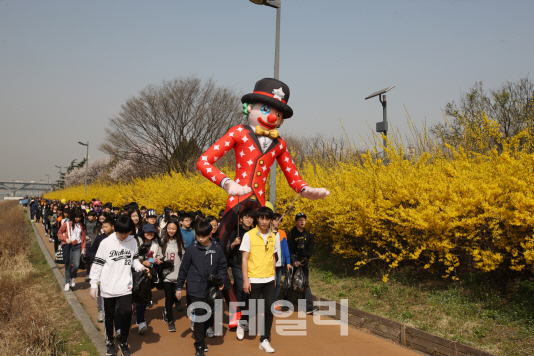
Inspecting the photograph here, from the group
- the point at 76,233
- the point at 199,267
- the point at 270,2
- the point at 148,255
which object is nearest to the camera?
the point at 199,267

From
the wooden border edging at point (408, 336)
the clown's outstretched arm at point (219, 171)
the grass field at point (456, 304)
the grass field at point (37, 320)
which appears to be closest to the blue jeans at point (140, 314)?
the grass field at point (37, 320)

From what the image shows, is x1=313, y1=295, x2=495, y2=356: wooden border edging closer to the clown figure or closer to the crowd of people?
the crowd of people

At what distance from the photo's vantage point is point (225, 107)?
2441cm

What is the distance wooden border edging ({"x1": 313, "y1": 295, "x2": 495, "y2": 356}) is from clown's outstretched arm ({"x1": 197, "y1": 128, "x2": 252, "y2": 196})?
2474 mm

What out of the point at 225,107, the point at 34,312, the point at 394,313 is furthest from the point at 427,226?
the point at 225,107

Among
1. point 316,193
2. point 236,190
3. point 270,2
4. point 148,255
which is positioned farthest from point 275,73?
point 148,255

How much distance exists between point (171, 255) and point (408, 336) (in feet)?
11.0

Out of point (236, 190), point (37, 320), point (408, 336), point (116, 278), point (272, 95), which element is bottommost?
point (408, 336)

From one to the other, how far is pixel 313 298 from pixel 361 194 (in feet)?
6.58

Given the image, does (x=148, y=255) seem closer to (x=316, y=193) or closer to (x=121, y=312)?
(x=121, y=312)

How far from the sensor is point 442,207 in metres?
5.91

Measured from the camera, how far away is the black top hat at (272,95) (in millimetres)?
5938

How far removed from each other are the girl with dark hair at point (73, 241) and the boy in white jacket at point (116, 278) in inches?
151

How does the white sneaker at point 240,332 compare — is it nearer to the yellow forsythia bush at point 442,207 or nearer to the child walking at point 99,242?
the child walking at point 99,242
